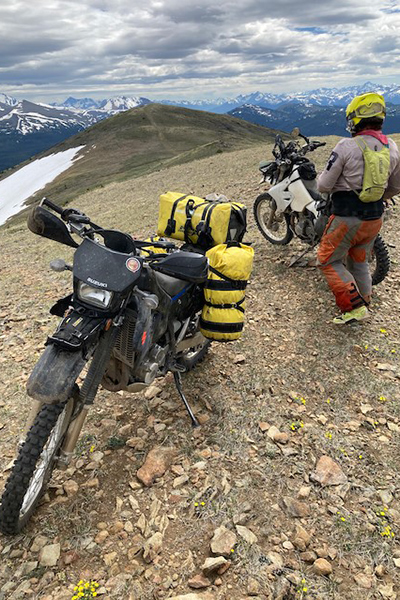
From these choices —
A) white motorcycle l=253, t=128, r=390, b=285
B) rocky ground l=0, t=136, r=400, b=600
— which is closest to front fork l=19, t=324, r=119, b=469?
rocky ground l=0, t=136, r=400, b=600

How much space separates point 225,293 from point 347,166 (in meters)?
3.01

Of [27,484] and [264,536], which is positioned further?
[264,536]

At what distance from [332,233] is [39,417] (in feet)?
16.7

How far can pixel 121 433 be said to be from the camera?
490cm

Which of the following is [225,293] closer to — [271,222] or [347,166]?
[347,166]

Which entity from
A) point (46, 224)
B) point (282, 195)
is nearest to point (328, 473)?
point (46, 224)

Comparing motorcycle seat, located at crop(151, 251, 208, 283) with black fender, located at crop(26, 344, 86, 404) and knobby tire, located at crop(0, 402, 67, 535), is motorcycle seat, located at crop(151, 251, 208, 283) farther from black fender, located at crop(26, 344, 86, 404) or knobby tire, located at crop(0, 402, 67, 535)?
knobby tire, located at crop(0, 402, 67, 535)

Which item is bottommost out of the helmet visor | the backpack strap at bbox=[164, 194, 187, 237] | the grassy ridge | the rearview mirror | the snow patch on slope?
the snow patch on slope

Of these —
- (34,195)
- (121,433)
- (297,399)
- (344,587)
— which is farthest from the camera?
(34,195)

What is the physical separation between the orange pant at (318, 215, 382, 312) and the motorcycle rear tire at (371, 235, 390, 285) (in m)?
0.81

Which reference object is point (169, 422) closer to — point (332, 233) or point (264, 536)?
point (264, 536)

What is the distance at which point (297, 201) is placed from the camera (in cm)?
862

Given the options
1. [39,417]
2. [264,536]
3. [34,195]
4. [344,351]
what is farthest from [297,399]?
[34,195]

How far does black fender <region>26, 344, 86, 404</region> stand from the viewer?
3143 mm
